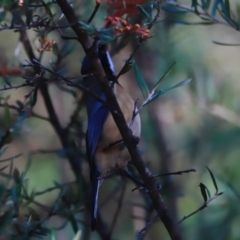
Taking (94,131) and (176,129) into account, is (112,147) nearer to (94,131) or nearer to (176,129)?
(94,131)

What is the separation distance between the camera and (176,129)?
126 inches

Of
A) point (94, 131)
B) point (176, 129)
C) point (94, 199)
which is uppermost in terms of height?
point (94, 131)

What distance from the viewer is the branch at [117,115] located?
4.11 feet

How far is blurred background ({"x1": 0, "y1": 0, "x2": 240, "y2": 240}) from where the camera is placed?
2.49 meters

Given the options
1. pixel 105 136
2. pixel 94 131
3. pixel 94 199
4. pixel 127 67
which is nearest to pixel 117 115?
pixel 127 67

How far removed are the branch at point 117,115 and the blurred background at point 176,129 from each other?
0.74 meters

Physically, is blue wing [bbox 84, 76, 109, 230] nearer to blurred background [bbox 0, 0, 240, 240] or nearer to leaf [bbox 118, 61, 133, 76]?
blurred background [bbox 0, 0, 240, 240]

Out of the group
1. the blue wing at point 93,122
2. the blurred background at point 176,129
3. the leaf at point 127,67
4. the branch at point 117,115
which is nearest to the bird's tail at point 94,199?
the blue wing at point 93,122

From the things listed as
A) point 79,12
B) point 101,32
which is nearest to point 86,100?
point 79,12

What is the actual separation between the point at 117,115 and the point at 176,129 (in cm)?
179

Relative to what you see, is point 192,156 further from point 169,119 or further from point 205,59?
point 205,59

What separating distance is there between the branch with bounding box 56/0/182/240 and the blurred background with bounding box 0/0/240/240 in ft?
2.42

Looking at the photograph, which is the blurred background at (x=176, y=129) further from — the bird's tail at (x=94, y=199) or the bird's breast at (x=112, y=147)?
the bird's tail at (x=94, y=199)

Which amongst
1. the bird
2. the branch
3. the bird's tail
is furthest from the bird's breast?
the branch
